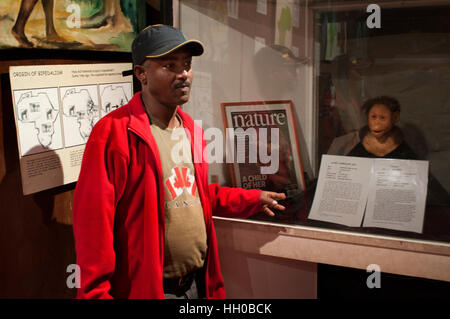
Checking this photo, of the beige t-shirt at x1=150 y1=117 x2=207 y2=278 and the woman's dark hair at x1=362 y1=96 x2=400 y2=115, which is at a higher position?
the woman's dark hair at x1=362 y1=96 x2=400 y2=115

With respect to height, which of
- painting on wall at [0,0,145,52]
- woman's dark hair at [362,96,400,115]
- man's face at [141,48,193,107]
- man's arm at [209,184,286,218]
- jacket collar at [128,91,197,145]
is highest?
painting on wall at [0,0,145,52]

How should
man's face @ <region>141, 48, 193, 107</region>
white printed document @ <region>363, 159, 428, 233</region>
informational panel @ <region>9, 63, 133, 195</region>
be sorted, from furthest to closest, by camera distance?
1. white printed document @ <region>363, 159, 428, 233</region>
2. informational panel @ <region>9, 63, 133, 195</region>
3. man's face @ <region>141, 48, 193, 107</region>

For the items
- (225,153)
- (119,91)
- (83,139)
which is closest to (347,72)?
(225,153)

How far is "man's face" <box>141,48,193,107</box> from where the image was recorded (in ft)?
4.23

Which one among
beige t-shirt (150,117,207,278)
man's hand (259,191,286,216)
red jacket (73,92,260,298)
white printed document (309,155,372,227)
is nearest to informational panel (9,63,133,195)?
red jacket (73,92,260,298)

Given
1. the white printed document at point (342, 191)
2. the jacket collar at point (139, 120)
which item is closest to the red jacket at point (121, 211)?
the jacket collar at point (139, 120)

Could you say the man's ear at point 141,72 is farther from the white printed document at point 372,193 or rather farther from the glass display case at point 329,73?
the white printed document at point 372,193

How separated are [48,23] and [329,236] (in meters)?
→ 1.26

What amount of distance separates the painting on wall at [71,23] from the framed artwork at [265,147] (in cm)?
58

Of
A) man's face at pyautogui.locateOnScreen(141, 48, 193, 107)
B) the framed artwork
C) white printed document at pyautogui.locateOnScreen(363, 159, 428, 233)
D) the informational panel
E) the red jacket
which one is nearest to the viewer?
the red jacket

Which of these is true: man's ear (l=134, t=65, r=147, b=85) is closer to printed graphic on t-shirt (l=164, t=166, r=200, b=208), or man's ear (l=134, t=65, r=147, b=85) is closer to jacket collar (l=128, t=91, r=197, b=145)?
jacket collar (l=128, t=91, r=197, b=145)

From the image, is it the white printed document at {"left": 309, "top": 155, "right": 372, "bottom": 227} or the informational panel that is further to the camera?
the white printed document at {"left": 309, "top": 155, "right": 372, "bottom": 227}
